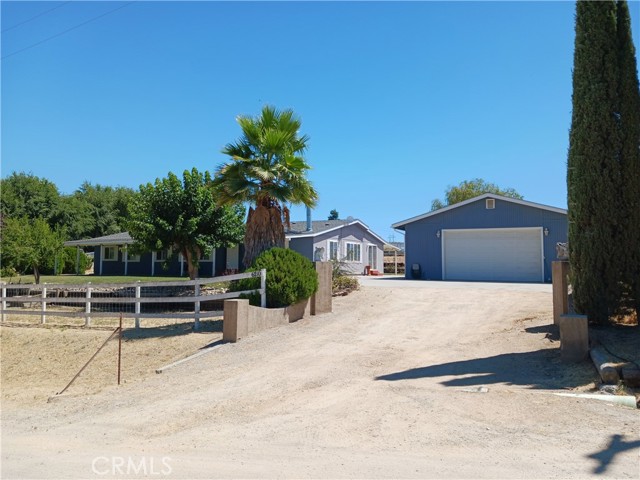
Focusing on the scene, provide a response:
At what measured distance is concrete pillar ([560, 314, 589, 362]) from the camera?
8258mm

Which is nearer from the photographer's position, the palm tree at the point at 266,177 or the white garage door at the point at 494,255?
the palm tree at the point at 266,177

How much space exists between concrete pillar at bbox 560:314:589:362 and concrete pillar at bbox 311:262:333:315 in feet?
22.8

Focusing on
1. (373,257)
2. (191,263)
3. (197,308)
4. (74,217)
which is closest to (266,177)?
(197,308)

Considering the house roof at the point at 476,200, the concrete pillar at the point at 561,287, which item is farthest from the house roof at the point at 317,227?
the concrete pillar at the point at 561,287

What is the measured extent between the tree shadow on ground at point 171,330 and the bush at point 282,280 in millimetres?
1115

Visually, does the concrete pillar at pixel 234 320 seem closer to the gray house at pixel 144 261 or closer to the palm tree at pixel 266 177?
the palm tree at pixel 266 177

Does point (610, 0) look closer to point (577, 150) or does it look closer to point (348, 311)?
point (577, 150)

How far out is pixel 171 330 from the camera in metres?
13.1

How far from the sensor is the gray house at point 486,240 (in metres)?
23.4

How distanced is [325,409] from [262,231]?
8505mm

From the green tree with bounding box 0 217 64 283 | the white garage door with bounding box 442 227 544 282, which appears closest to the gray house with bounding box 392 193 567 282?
the white garage door with bounding box 442 227 544 282

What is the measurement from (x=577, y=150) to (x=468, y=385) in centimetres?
538

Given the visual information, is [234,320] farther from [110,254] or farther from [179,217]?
[110,254]

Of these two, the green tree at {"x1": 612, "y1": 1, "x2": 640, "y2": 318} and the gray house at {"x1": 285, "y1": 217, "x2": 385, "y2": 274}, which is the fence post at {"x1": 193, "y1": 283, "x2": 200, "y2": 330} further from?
the gray house at {"x1": 285, "y1": 217, "x2": 385, "y2": 274}
